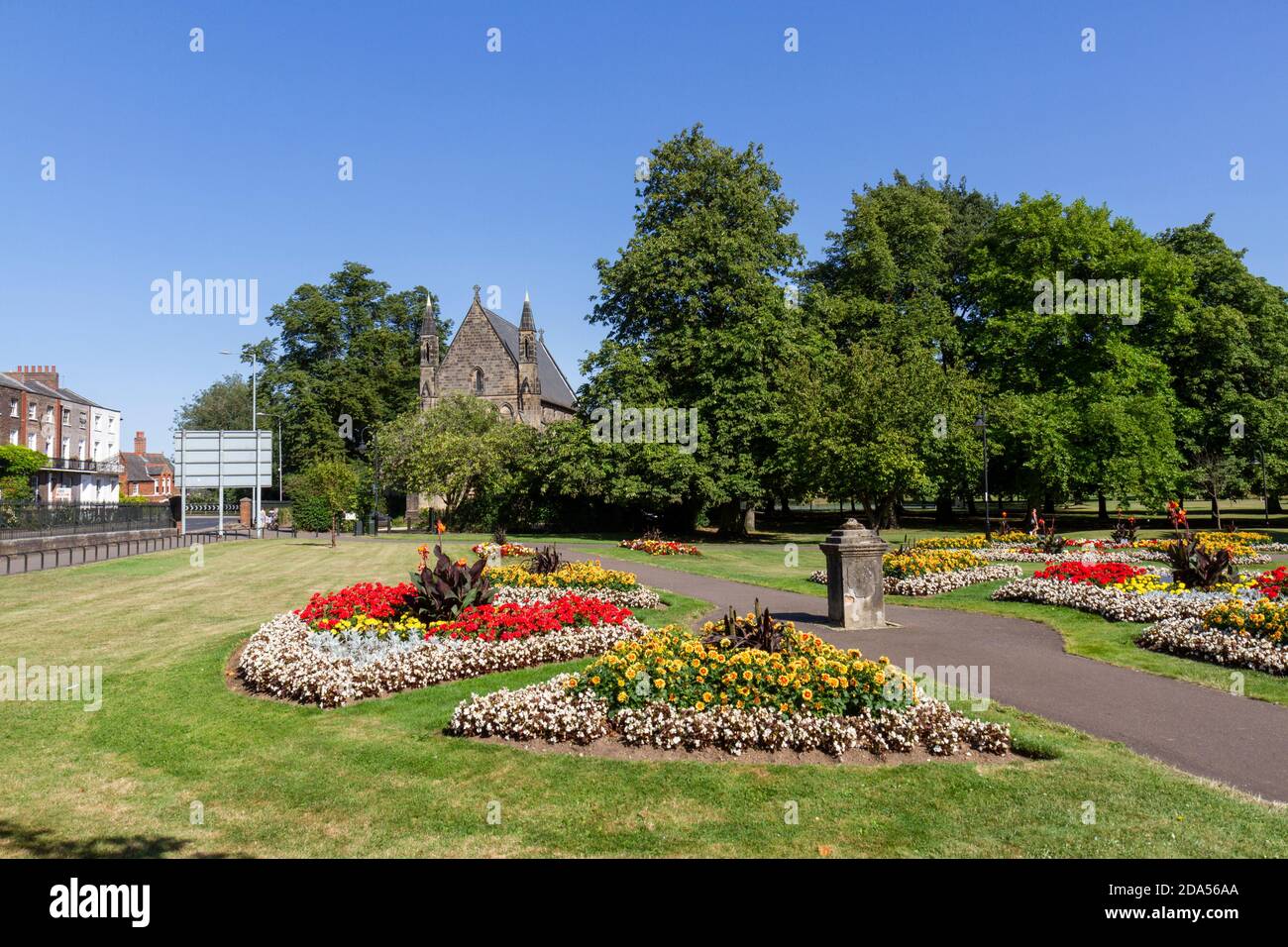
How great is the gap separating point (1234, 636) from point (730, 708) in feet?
23.4

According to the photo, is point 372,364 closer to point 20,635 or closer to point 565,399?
point 565,399

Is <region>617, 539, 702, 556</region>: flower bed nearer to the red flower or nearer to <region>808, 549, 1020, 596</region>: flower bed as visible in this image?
<region>808, 549, 1020, 596</region>: flower bed

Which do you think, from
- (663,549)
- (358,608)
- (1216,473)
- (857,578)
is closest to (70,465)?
(663,549)

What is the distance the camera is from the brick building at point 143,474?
84.6 metres

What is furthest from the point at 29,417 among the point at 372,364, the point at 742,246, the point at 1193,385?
the point at 1193,385

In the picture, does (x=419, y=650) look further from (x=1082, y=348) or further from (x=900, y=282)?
(x=900, y=282)

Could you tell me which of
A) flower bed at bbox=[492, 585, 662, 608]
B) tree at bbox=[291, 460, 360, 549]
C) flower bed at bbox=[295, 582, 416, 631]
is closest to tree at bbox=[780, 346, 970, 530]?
flower bed at bbox=[492, 585, 662, 608]

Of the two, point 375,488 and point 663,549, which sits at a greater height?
point 375,488

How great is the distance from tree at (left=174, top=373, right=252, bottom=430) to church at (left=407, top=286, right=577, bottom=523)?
116ft

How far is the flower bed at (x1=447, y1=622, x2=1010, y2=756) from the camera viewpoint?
253 inches

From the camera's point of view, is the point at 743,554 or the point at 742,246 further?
the point at 742,246

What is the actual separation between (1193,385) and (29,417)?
7430cm

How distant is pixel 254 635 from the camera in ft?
34.2

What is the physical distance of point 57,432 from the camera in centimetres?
6031
